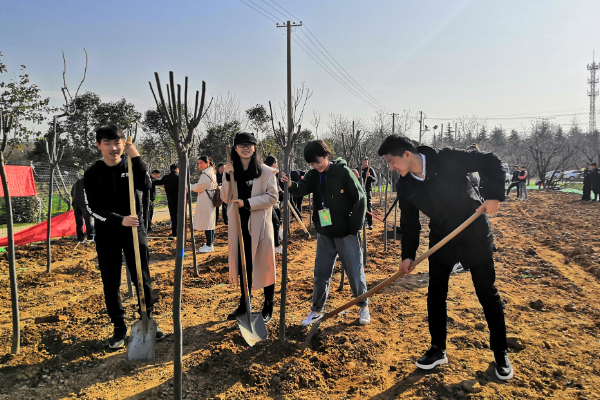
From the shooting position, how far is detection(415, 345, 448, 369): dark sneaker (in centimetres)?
268

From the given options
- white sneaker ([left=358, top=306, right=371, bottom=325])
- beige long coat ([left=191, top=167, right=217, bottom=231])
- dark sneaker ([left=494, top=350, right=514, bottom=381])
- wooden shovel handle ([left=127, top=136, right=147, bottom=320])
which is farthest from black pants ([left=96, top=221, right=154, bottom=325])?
beige long coat ([left=191, top=167, right=217, bottom=231])

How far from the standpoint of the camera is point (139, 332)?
9.48 feet

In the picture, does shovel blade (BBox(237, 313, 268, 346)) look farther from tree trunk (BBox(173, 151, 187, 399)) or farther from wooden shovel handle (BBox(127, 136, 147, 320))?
tree trunk (BBox(173, 151, 187, 399))

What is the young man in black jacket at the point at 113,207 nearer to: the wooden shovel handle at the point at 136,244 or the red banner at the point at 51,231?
the wooden shovel handle at the point at 136,244

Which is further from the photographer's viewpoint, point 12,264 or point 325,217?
point 325,217

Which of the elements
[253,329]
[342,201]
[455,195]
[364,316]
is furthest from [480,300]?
[253,329]

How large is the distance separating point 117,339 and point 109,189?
51.6 inches

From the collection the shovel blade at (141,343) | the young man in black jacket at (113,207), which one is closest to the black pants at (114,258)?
the young man in black jacket at (113,207)

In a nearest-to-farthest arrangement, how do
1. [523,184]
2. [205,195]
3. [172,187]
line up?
[205,195] < [172,187] < [523,184]

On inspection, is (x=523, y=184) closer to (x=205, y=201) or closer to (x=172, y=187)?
(x=205, y=201)

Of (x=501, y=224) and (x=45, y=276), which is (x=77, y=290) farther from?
(x=501, y=224)

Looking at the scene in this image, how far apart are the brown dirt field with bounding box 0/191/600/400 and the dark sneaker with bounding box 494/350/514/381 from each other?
0.20 feet

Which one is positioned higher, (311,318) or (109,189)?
(109,189)

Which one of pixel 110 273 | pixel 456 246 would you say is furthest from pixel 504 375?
pixel 110 273
